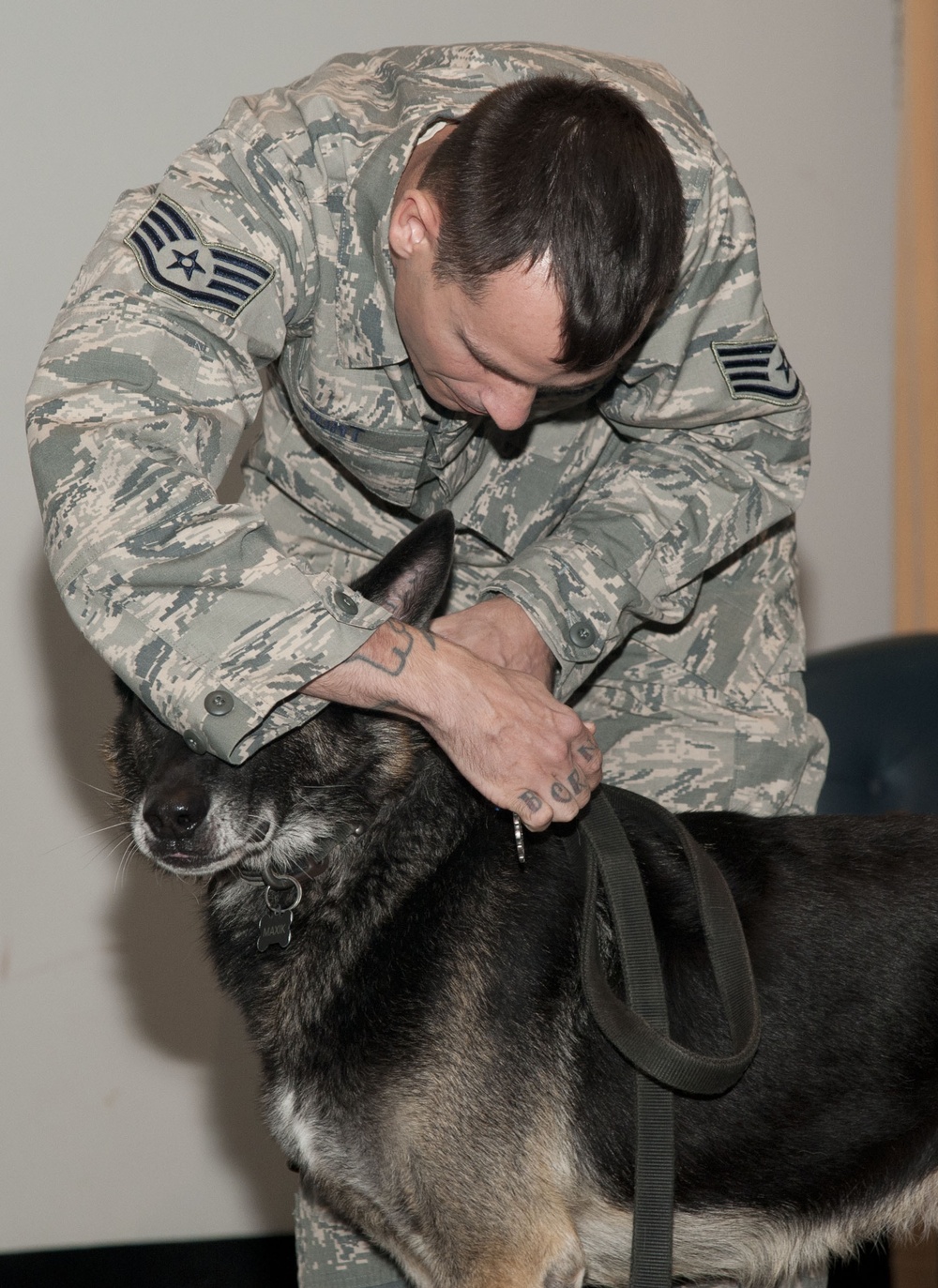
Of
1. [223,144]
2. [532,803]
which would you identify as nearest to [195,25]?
[223,144]

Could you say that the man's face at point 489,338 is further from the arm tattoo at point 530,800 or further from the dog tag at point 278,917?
the dog tag at point 278,917

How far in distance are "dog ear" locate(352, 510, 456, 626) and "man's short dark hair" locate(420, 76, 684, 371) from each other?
298mm

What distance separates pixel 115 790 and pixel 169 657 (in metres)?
0.51

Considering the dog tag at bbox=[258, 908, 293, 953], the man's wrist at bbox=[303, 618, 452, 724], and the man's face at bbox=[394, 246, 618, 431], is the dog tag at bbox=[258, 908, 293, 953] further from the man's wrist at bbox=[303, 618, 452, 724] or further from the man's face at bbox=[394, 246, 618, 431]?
the man's face at bbox=[394, 246, 618, 431]

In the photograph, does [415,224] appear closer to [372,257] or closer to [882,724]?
[372,257]

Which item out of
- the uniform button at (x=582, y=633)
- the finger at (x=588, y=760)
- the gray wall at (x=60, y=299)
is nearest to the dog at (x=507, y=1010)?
the finger at (x=588, y=760)

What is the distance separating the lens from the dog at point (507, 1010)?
158cm

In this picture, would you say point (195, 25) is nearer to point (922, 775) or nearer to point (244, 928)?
point (244, 928)

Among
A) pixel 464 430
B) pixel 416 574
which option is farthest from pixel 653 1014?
pixel 464 430

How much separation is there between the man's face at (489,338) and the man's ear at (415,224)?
14mm

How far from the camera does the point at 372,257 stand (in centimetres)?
178

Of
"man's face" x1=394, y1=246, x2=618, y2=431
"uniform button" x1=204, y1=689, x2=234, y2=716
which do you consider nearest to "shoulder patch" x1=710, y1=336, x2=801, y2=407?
"man's face" x1=394, y1=246, x2=618, y2=431

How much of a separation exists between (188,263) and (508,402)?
0.48 meters

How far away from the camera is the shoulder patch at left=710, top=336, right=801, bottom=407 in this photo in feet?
6.41
